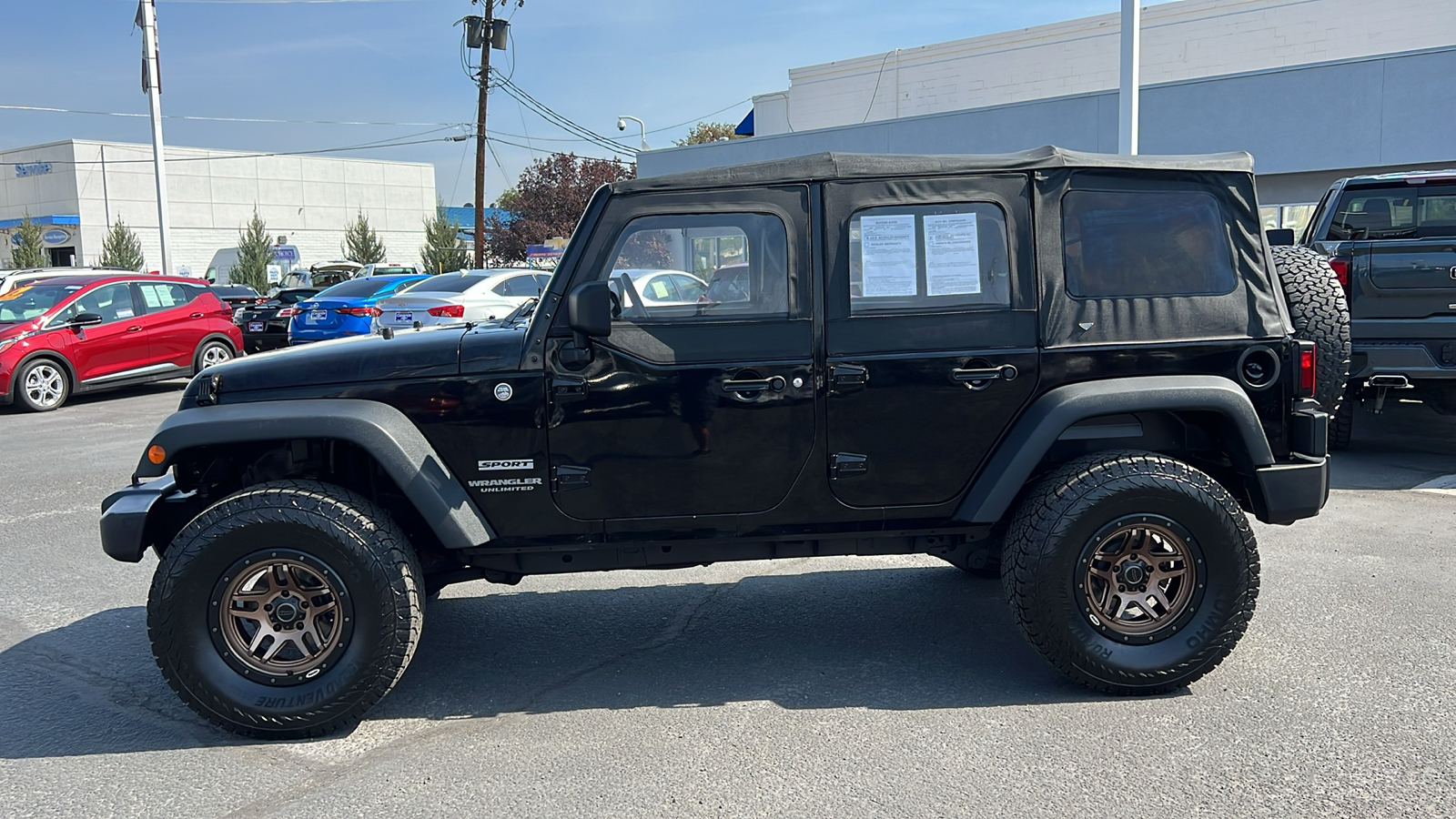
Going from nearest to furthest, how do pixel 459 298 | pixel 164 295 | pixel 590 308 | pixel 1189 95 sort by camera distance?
1. pixel 590 308
2. pixel 459 298
3. pixel 164 295
4. pixel 1189 95

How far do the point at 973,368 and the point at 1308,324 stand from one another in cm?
149

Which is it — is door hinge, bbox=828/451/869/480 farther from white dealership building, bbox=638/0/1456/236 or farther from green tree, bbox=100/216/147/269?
green tree, bbox=100/216/147/269

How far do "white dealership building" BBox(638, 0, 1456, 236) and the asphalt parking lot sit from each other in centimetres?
1374

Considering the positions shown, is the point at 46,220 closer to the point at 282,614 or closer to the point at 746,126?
the point at 746,126

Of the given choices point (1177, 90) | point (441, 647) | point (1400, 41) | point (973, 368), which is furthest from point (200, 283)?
point (1400, 41)

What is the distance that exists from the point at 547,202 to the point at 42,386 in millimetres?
35995

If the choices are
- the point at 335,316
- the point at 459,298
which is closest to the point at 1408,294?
the point at 459,298

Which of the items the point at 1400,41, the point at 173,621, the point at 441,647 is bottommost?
the point at 441,647

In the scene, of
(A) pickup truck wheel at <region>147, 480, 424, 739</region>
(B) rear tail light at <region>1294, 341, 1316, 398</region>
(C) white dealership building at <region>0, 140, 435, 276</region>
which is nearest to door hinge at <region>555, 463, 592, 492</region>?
(A) pickup truck wheel at <region>147, 480, 424, 739</region>

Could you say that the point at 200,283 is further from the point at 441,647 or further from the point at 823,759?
the point at 823,759

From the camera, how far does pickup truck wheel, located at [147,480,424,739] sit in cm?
379

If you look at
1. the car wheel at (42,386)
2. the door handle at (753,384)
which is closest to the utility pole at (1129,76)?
the door handle at (753,384)

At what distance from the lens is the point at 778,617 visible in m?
5.12

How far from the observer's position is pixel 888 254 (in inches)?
162
